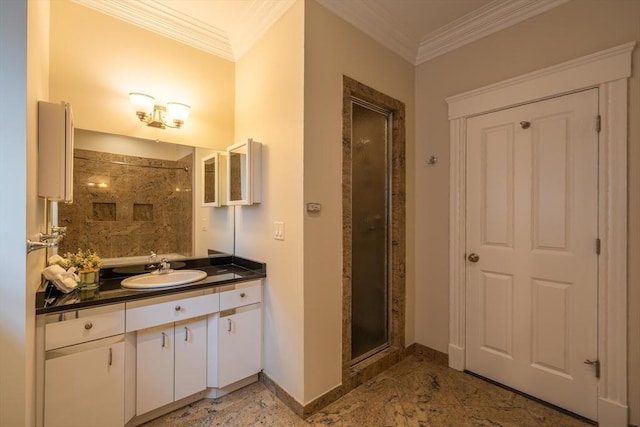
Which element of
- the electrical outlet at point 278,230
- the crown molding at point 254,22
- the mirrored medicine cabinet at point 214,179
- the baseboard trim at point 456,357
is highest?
the crown molding at point 254,22

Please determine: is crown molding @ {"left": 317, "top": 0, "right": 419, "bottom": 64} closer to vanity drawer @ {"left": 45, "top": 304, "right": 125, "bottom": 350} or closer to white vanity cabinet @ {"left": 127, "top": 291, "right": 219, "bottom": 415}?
white vanity cabinet @ {"left": 127, "top": 291, "right": 219, "bottom": 415}

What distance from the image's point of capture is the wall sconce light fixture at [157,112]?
204 centimetres

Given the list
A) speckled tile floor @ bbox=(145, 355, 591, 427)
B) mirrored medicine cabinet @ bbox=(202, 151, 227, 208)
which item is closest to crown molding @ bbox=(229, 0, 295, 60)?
mirrored medicine cabinet @ bbox=(202, 151, 227, 208)

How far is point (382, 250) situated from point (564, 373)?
1438mm

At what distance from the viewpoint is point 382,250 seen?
250 cm

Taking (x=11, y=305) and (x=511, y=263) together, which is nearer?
(x=11, y=305)

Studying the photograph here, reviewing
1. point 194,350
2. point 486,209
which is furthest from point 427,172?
point 194,350

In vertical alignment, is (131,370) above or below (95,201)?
below

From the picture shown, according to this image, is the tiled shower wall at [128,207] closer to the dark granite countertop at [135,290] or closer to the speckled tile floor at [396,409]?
the dark granite countertop at [135,290]

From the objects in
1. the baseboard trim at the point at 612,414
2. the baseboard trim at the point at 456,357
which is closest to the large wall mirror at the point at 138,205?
the baseboard trim at the point at 456,357

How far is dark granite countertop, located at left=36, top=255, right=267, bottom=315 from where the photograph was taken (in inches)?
56.7

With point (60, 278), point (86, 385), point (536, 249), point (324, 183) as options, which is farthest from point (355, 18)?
point (86, 385)

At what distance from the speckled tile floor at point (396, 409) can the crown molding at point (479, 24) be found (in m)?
2.70

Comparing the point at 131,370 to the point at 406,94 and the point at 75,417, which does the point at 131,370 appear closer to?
the point at 75,417
